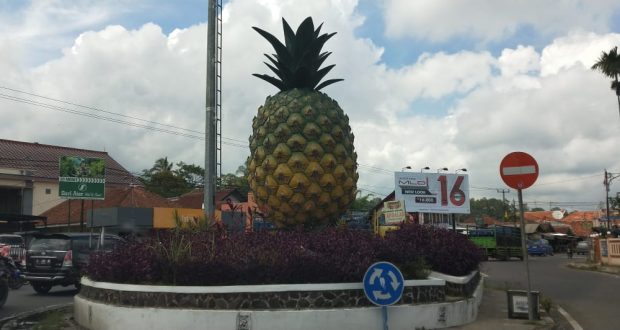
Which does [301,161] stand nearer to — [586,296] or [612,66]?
[586,296]

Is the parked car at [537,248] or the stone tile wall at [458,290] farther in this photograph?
the parked car at [537,248]

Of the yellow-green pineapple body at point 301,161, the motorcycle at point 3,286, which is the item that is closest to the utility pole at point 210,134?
the yellow-green pineapple body at point 301,161

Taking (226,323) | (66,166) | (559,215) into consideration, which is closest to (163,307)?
(226,323)

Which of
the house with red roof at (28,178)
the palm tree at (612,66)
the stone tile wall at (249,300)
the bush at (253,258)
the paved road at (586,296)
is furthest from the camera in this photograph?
the house with red roof at (28,178)

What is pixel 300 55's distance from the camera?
1190 cm

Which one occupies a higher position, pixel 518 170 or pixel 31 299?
pixel 518 170

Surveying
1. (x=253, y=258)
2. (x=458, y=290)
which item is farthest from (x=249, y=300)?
(x=458, y=290)

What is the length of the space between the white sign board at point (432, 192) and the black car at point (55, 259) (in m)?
30.5

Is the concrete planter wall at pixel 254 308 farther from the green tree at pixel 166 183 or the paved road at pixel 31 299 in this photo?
the green tree at pixel 166 183

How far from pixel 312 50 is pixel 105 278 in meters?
6.14

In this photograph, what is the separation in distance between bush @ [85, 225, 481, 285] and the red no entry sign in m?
2.09

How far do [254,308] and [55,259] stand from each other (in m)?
9.31

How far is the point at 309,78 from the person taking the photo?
11.9 metres

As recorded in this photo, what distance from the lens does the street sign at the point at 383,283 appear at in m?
7.41
